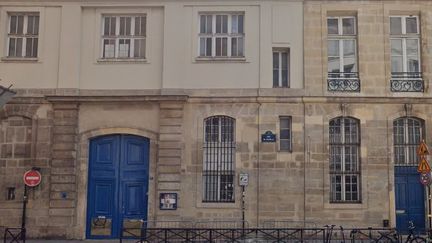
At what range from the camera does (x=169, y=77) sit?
59.3 ft

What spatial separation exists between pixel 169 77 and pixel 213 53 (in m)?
1.72

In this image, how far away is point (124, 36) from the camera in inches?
737

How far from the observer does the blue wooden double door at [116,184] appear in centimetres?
1788

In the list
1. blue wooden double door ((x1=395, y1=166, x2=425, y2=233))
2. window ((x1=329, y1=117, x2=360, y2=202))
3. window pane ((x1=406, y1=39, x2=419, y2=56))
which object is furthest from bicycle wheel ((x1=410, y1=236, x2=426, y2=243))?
window pane ((x1=406, y1=39, x2=419, y2=56))

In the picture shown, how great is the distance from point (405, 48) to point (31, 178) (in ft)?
43.3

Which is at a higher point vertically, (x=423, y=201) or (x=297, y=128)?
(x=297, y=128)

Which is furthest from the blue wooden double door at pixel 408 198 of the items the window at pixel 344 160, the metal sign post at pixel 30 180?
the metal sign post at pixel 30 180

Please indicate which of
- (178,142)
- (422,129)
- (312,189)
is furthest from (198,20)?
(422,129)

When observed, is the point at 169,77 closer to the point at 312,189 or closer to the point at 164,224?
the point at 164,224

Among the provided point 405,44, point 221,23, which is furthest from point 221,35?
point 405,44

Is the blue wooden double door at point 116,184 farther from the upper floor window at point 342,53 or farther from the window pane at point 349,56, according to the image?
the window pane at point 349,56

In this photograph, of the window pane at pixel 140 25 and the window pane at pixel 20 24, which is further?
the window pane at pixel 20 24

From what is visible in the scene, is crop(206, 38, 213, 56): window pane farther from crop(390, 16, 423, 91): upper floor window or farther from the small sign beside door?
crop(390, 16, 423, 91): upper floor window

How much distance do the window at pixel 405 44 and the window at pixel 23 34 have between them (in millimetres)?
12261
